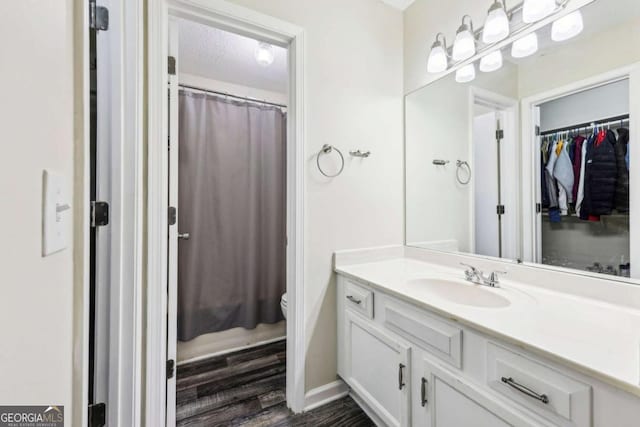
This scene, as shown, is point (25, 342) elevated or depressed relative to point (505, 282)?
elevated

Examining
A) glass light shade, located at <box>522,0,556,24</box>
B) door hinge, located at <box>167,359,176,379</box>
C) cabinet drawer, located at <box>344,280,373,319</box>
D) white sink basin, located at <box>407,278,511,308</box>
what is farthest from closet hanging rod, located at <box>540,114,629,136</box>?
door hinge, located at <box>167,359,176,379</box>

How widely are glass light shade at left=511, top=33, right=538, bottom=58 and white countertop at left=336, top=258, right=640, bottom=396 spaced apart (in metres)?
1.07

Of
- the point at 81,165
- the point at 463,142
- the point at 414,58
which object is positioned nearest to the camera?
the point at 81,165

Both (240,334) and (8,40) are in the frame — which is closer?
(8,40)

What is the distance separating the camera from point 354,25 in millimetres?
1698

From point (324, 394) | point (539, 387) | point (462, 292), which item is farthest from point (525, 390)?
point (324, 394)

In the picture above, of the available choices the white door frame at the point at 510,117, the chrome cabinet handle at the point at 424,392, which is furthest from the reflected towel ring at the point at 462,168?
the chrome cabinet handle at the point at 424,392

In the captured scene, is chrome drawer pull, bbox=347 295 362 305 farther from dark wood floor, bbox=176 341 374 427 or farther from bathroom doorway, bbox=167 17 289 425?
bathroom doorway, bbox=167 17 289 425

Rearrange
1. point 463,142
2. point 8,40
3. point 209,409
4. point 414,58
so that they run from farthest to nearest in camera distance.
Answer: point 414,58 < point 463,142 < point 209,409 < point 8,40

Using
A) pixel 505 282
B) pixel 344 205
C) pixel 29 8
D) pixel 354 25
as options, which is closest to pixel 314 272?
pixel 344 205

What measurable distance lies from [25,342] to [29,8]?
43cm

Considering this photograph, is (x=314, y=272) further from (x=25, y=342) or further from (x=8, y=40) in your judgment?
(x=8, y=40)

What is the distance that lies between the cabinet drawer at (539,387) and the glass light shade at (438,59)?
1.47 metres

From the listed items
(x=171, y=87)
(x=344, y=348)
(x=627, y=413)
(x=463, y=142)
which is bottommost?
(x=344, y=348)
